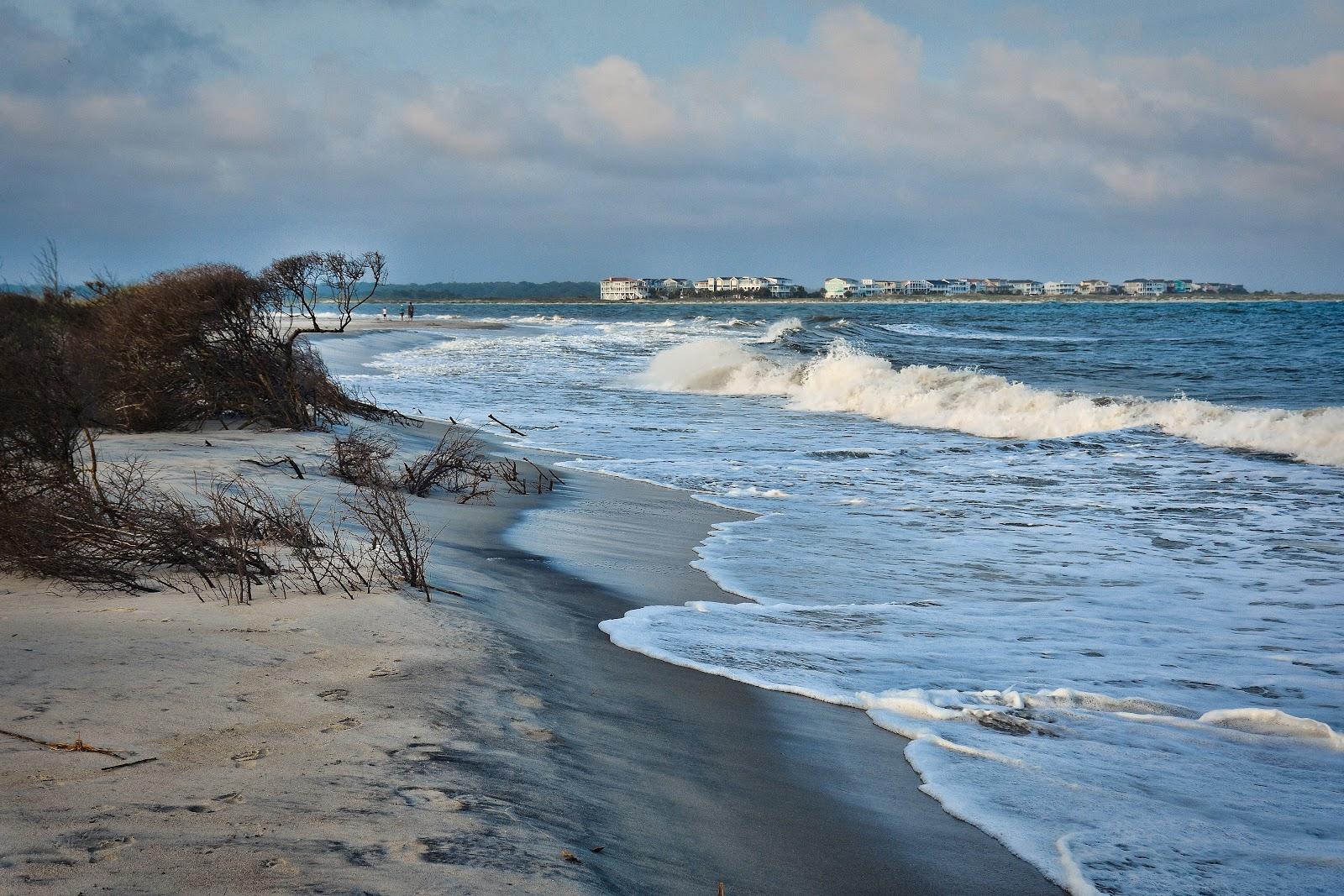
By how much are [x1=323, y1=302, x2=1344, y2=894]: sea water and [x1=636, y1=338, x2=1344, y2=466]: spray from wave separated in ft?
0.26

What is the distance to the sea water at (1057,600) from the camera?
4.04 m

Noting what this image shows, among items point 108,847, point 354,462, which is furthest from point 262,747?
point 354,462

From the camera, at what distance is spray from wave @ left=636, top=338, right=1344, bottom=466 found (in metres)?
16.1

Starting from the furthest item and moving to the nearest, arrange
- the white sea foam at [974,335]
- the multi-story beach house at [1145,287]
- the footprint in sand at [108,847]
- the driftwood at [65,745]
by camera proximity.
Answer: the multi-story beach house at [1145,287] → the white sea foam at [974,335] → the driftwood at [65,745] → the footprint in sand at [108,847]

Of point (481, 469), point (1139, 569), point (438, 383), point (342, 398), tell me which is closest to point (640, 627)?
point (1139, 569)

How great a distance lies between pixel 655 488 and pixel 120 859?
393 inches

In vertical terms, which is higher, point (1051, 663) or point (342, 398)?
point (342, 398)

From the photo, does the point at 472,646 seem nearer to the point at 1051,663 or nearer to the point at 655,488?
the point at 1051,663

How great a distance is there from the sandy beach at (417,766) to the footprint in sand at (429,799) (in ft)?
0.04

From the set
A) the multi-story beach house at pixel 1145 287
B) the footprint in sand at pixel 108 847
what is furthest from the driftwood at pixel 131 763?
the multi-story beach house at pixel 1145 287

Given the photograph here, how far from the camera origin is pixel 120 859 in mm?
2568

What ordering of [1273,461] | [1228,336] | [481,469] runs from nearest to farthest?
[481,469] → [1273,461] → [1228,336]

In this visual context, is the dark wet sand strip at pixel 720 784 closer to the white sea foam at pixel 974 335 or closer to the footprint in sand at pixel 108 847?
the footprint in sand at pixel 108 847

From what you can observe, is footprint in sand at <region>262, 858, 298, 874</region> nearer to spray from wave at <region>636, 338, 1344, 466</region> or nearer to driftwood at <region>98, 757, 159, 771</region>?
driftwood at <region>98, 757, 159, 771</region>
